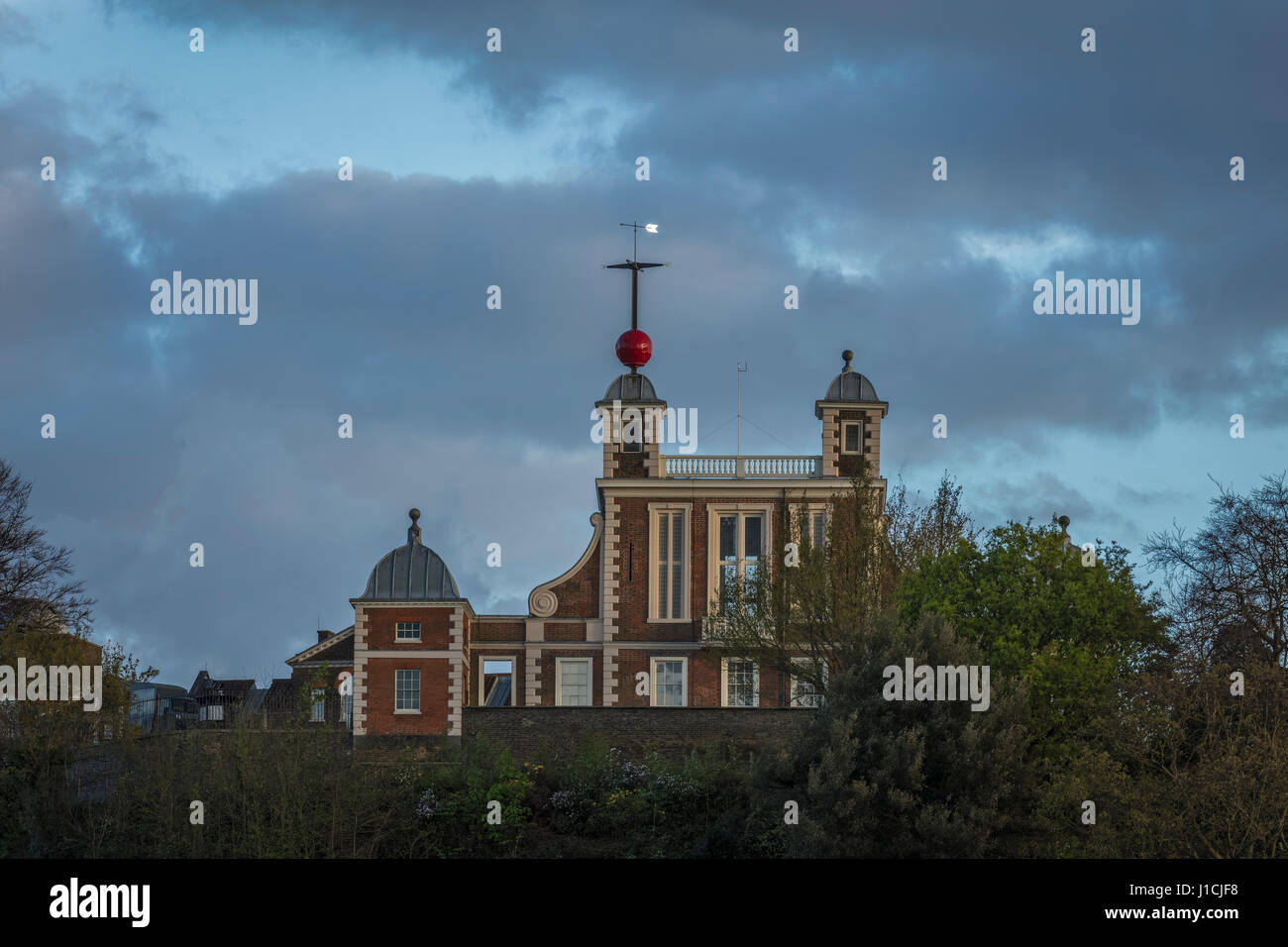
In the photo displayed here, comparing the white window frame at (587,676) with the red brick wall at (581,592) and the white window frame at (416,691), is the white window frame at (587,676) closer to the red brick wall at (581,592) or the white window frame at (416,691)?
the red brick wall at (581,592)

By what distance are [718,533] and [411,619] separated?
1176 centimetres

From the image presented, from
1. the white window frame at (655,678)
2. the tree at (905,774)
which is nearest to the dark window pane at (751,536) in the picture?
the white window frame at (655,678)

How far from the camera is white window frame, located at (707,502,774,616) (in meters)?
62.9

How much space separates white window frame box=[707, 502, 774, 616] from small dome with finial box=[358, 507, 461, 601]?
9.57m

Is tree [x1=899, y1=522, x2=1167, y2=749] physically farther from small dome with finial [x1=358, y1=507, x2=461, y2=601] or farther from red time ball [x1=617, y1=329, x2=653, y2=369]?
red time ball [x1=617, y1=329, x2=653, y2=369]

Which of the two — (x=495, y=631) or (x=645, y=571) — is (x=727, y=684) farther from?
(x=495, y=631)

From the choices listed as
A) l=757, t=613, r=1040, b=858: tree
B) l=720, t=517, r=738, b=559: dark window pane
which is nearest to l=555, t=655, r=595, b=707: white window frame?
l=720, t=517, r=738, b=559: dark window pane

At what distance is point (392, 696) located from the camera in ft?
183

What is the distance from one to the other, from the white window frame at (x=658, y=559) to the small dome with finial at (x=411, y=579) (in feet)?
26.6

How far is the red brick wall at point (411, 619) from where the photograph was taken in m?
56.6
